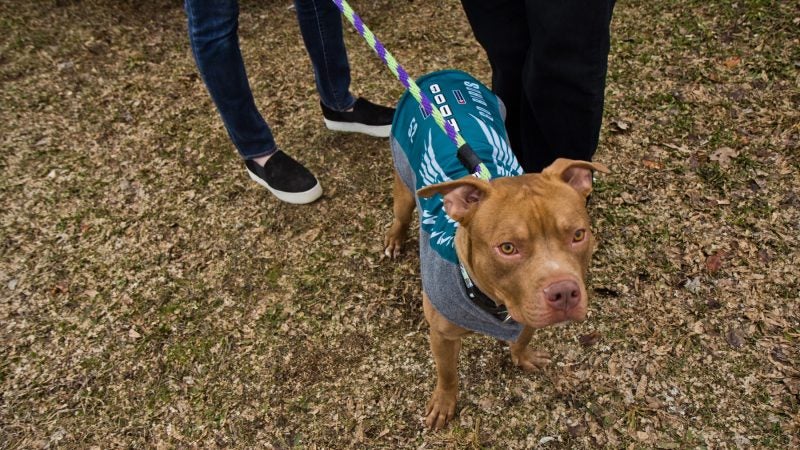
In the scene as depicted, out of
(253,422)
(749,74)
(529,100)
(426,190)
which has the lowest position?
(253,422)

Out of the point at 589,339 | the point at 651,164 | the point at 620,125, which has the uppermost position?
the point at 620,125

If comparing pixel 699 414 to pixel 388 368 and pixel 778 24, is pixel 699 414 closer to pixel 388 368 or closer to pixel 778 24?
pixel 388 368

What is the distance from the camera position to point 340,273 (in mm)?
3953

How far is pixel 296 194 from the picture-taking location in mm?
4242

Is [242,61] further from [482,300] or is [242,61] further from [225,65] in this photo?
[482,300]

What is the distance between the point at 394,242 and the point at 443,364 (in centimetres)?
118

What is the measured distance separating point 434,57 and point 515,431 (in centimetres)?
338

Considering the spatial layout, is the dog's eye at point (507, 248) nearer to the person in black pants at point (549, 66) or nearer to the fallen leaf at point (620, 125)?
the person in black pants at point (549, 66)

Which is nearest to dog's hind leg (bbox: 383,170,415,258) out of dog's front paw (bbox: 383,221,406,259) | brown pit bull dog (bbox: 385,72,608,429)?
dog's front paw (bbox: 383,221,406,259)

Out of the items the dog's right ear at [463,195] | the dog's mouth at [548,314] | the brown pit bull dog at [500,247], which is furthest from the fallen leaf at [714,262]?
the dog's right ear at [463,195]

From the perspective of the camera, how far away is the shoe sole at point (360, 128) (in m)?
4.65

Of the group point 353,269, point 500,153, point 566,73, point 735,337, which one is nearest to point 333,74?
point 353,269

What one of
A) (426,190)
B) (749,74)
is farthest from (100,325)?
(749,74)

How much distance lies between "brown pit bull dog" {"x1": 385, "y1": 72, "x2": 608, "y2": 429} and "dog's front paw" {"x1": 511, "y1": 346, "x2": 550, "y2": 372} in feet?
1.24
